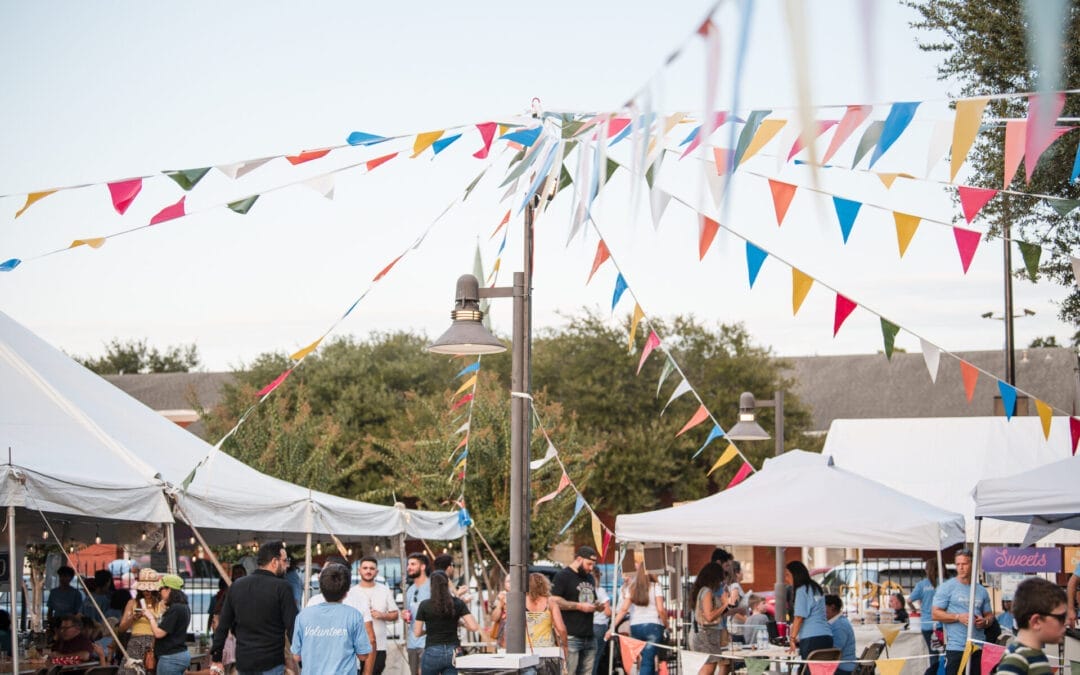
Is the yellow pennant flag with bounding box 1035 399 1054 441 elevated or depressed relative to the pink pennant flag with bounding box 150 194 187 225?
depressed

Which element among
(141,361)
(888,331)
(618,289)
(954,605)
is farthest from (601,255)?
(141,361)

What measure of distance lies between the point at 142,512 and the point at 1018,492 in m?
6.93

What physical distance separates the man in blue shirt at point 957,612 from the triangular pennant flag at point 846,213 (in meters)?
4.66

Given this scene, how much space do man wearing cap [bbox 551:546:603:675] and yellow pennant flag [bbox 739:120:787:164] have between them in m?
5.69

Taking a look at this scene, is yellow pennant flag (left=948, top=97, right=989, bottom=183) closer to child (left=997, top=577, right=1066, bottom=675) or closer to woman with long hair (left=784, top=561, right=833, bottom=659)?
child (left=997, top=577, right=1066, bottom=675)

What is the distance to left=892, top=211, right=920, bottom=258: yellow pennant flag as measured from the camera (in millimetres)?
7621

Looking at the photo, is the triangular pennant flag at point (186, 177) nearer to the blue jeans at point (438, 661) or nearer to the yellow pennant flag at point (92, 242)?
the yellow pennant flag at point (92, 242)

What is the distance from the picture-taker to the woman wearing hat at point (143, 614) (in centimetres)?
1029

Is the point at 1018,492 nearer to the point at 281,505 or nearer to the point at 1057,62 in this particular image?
the point at 281,505

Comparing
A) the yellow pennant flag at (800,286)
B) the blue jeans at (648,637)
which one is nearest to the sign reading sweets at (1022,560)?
the blue jeans at (648,637)

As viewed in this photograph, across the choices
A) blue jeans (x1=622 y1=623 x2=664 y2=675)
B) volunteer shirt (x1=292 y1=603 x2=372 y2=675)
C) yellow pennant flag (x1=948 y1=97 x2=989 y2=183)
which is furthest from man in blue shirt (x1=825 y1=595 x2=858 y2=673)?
yellow pennant flag (x1=948 y1=97 x2=989 y2=183)

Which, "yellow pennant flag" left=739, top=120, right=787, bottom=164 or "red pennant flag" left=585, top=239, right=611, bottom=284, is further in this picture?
"red pennant flag" left=585, top=239, right=611, bottom=284

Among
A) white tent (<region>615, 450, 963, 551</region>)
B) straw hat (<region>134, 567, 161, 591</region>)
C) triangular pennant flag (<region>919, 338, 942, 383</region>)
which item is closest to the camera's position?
triangular pennant flag (<region>919, 338, 942, 383</region>)

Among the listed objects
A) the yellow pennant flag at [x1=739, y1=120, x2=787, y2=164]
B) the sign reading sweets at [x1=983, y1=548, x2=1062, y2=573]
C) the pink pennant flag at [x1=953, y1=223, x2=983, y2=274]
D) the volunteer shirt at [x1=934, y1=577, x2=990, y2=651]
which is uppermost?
the yellow pennant flag at [x1=739, y1=120, x2=787, y2=164]
